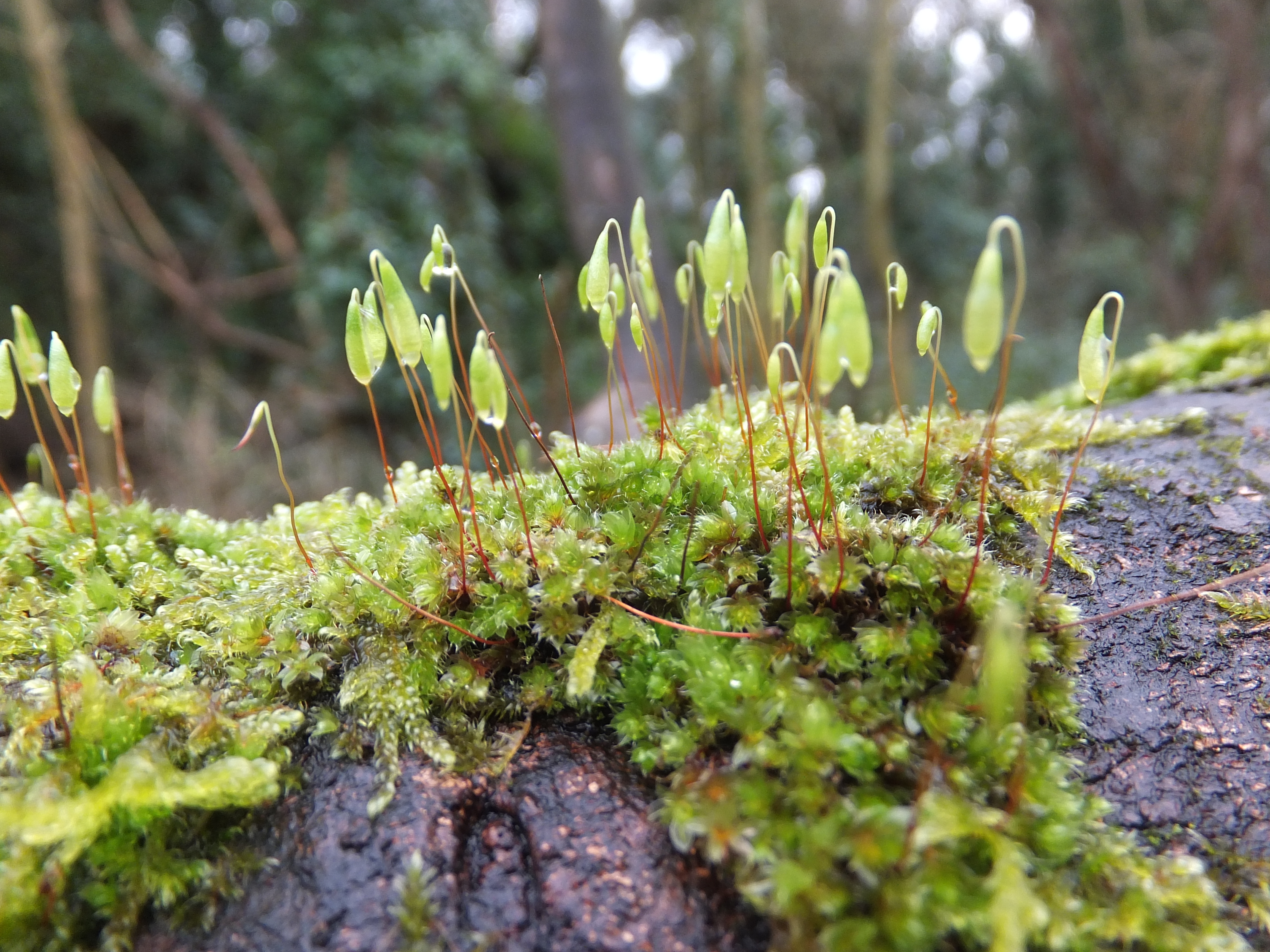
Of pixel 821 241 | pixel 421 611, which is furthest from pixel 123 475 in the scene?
pixel 821 241

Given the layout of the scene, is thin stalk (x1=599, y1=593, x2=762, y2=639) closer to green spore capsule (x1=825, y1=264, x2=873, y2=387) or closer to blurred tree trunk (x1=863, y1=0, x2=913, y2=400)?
green spore capsule (x1=825, y1=264, x2=873, y2=387)

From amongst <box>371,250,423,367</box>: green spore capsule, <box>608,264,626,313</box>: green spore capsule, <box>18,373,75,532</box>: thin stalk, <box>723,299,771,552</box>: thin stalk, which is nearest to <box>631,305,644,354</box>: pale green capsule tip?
<box>608,264,626,313</box>: green spore capsule

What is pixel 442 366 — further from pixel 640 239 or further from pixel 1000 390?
pixel 1000 390

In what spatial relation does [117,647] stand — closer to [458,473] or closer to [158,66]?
[458,473]

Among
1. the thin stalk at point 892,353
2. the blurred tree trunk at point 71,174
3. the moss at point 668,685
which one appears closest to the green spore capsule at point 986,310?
the thin stalk at point 892,353

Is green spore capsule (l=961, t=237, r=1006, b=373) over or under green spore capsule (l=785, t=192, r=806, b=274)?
under

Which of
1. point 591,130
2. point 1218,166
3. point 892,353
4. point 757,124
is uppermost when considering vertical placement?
point 757,124

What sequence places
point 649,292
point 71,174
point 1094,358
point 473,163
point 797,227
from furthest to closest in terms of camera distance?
point 473,163
point 71,174
point 649,292
point 797,227
point 1094,358
